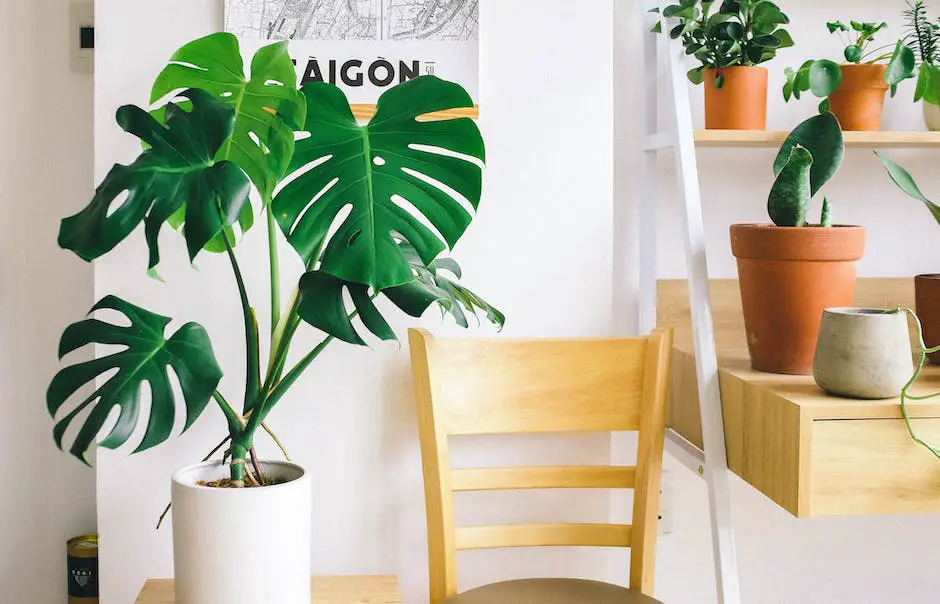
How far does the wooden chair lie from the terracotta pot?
0.56 feet

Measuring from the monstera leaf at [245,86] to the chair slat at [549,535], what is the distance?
2.15ft

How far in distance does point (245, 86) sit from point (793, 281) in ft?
2.57

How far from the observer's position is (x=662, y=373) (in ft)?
4.75

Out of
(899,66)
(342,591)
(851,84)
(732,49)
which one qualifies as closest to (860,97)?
(851,84)

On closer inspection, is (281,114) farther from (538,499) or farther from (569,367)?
(538,499)

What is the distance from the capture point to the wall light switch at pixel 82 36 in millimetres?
1610

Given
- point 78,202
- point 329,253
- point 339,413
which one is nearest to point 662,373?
point 339,413

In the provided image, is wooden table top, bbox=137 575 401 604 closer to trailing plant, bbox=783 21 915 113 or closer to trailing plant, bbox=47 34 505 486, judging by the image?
trailing plant, bbox=47 34 505 486

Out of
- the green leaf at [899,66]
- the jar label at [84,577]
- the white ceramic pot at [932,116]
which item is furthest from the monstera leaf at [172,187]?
the white ceramic pot at [932,116]

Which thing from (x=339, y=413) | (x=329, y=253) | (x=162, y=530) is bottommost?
(x=162, y=530)

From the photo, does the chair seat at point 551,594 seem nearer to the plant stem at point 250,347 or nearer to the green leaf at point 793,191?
the plant stem at point 250,347

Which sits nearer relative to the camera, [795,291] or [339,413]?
[795,291]

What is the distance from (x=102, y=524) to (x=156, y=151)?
2.67ft

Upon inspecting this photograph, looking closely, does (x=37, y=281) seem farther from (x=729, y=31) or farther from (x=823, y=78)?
(x=823, y=78)
